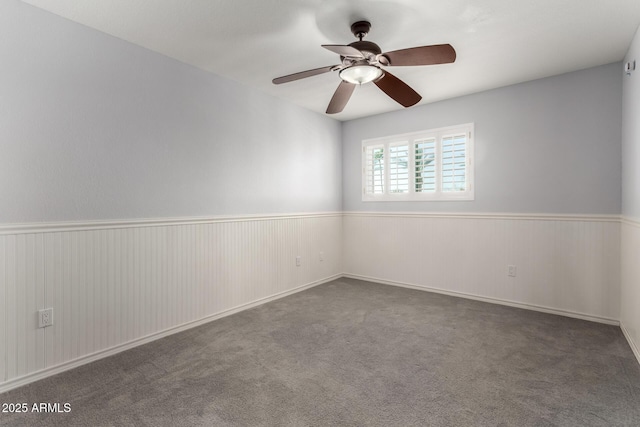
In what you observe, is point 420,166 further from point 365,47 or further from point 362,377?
point 362,377

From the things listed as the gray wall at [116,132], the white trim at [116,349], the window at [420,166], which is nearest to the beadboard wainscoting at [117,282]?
the white trim at [116,349]

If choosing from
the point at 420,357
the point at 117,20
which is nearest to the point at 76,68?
the point at 117,20

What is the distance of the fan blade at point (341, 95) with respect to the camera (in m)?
2.61

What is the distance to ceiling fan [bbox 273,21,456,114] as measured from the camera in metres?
2.03

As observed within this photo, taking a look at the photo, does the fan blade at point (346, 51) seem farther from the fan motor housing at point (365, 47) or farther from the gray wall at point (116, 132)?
the gray wall at point (116, 132)

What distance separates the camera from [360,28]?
231 cm

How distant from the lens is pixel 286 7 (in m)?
2.16

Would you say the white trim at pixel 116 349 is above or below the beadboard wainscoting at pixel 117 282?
below

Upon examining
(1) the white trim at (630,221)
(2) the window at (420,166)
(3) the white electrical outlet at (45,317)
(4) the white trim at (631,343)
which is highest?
(2) the window at (420,166)

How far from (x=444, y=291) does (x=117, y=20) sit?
13.8 ft

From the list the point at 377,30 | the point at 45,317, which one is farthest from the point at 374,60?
the point at 45,317

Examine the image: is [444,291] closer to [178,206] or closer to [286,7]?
[178,206]

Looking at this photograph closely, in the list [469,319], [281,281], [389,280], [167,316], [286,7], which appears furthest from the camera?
[389,280]

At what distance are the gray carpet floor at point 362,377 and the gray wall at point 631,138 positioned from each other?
3.73 ft
